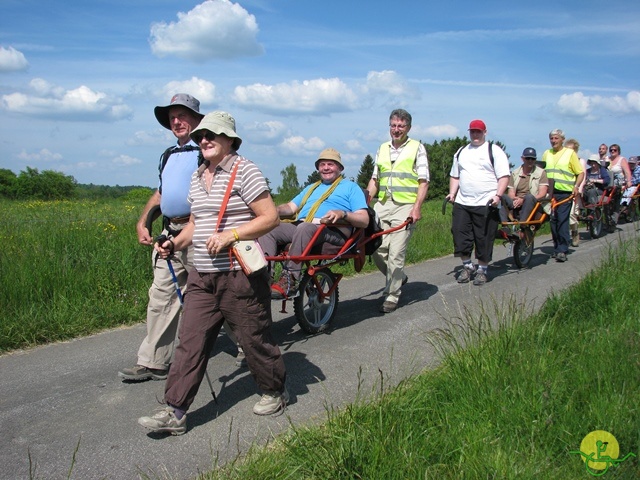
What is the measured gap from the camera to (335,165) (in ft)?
22.4

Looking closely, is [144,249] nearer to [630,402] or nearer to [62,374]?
[62,374]

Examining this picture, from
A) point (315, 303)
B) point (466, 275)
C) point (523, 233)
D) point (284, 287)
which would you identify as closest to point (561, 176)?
point (523, 233)

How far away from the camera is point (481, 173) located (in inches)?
363

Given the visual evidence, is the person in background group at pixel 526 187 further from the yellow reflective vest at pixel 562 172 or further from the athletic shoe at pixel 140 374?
the athletic shoe at pixel 140 374

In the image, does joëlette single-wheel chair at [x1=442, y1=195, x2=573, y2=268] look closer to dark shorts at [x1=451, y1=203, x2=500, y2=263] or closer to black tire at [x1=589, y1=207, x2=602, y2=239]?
dark shorts at [x1=451, y1=203, x2=500, y2=263]

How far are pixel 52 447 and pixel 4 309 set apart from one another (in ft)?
9.61

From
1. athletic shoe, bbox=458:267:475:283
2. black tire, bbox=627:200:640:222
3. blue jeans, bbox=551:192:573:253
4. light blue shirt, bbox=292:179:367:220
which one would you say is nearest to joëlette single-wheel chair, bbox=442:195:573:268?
blue jeans, bbox=551:192:573:253

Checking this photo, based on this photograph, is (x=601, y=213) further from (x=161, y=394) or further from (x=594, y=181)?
(x=161, y=394)

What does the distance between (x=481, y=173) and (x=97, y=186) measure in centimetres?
4913

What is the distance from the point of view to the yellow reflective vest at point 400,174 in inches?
306

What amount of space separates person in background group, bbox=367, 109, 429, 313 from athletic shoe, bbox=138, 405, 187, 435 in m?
3.85

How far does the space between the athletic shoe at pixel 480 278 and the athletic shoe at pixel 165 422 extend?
242 inches

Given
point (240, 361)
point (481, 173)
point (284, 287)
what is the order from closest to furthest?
point (240, 361)
point (284, 287)
point (481, 173)

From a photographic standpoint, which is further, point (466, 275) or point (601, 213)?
point (601, 213)
